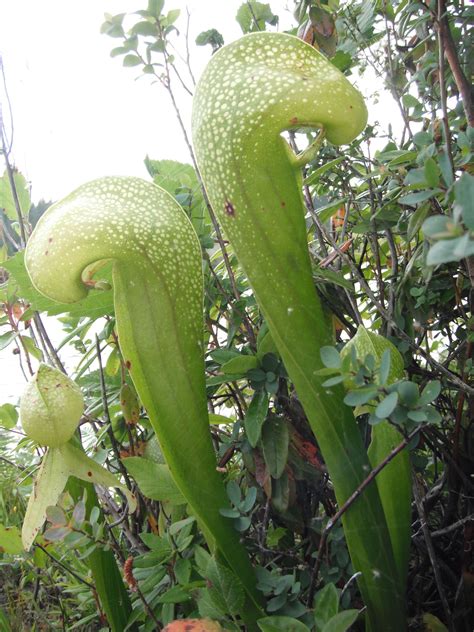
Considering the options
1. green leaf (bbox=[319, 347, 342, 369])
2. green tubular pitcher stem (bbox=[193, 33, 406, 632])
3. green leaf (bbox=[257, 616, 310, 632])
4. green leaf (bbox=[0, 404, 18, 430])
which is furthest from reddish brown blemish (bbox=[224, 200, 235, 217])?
green leaf (bbox=[0, 404, 18, 430])

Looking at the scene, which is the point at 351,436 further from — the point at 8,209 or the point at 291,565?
the point at 8,209

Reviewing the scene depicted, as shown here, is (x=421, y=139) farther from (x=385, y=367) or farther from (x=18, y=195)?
(x=18, y=195)

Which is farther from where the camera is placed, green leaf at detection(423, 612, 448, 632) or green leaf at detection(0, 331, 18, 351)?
green leaf at detection(0, 331, 18, 351)

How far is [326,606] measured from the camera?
48cm

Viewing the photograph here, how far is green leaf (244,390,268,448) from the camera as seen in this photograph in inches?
23.9

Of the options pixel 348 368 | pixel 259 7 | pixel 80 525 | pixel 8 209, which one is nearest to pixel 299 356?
pixel 348 368

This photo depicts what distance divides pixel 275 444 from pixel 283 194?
30 centimetres

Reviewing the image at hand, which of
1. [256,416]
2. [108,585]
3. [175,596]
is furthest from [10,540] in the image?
[256,416]

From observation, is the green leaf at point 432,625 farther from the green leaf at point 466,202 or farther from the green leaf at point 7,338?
the green leaf at point 7,338

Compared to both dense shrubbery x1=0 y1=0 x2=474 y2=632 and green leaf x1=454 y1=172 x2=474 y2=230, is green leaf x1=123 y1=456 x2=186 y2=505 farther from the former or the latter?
green leaf x1=454 y1=172 x2=474 y2=230

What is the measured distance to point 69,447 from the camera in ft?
2.05

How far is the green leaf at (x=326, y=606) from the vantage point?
47 centimetres

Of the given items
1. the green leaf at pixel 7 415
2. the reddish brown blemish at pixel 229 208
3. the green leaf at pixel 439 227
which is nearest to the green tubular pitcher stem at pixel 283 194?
the reddish brown blemish at pixel 229 208

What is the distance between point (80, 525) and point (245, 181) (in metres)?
0.39
